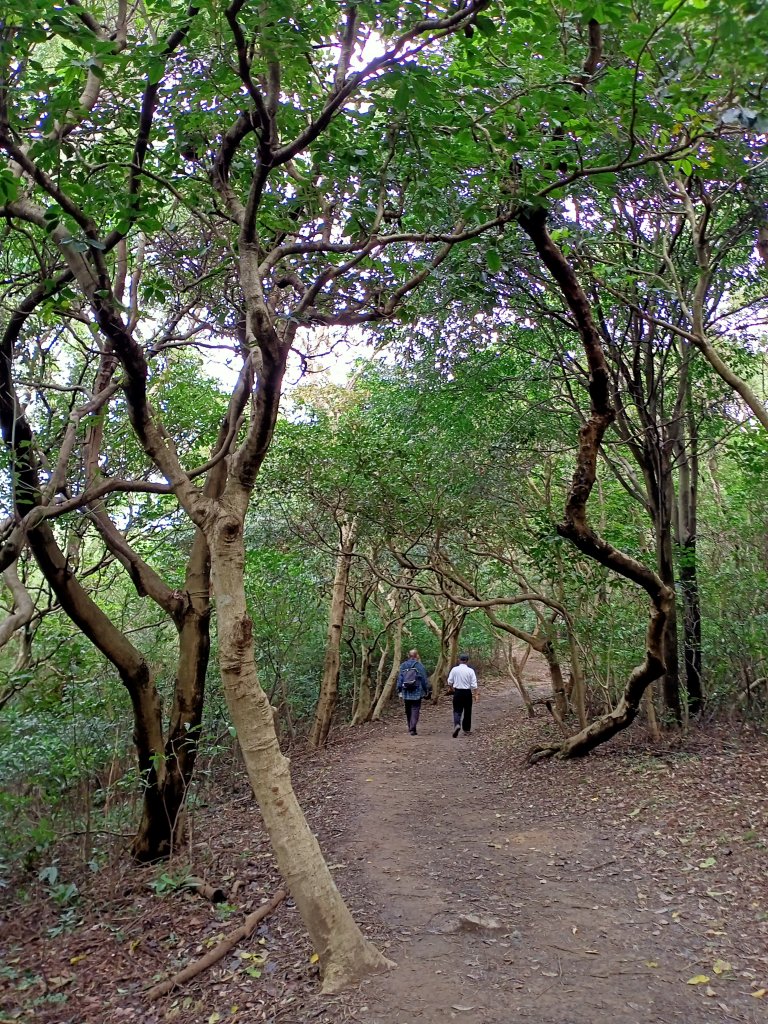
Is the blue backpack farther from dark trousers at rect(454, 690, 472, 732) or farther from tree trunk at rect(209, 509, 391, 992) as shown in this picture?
tree trunk at rect(209, 509, 391, 992)

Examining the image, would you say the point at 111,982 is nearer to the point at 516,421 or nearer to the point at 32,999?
the point at 32,999

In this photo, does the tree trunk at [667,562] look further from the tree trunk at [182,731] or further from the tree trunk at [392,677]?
the tree trunk at [392,677]

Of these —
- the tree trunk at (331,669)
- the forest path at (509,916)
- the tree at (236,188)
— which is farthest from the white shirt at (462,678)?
the tree at (236,188)

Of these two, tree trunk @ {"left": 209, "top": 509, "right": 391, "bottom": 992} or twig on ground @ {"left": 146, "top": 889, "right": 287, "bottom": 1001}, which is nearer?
tree trunk @ {"left": 209, "top": 509, "right": 391, "bottom": 992}

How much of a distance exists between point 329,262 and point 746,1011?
616cm

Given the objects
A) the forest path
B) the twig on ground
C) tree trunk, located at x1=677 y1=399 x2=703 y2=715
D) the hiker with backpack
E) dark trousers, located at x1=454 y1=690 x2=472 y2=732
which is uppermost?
tree trunk, located at x1=677 y1=399 x2=703 y2=715

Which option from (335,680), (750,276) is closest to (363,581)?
(335,680)

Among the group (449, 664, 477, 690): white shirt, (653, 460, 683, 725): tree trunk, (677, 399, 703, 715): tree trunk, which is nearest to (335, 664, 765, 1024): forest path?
(653, 460, 683, 725): tree trunk

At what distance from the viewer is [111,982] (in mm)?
5176

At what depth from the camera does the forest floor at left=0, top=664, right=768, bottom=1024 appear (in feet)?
13.5

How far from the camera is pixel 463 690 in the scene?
46.3ft

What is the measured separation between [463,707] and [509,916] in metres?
9.21

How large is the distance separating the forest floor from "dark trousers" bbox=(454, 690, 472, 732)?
185 inches

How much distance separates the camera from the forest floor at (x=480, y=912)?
162 inches
